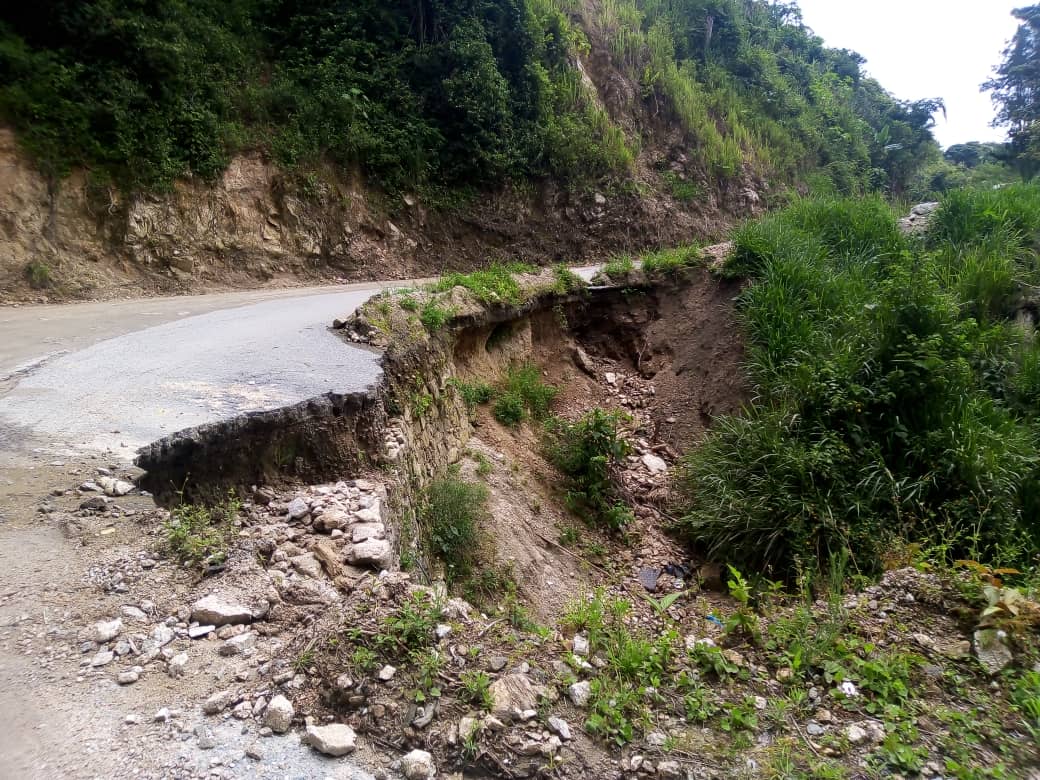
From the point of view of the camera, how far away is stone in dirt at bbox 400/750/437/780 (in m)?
2.11

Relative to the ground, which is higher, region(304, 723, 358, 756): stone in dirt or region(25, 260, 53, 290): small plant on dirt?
region(25, 260, 53, 290): small plant on dirt

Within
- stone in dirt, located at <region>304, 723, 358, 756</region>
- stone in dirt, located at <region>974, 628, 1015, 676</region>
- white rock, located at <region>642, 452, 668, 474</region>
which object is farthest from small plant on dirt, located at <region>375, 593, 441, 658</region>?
white rock, located at <region>642, 452, 668, 474</region>

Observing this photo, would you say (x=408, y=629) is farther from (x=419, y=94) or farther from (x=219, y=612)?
(x=419, y=94)

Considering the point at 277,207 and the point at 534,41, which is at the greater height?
the point at 534,41

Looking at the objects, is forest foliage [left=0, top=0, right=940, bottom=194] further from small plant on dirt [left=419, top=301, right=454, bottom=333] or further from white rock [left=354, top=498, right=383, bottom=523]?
white rock [left=354, top=498, right=383, bottom=523]

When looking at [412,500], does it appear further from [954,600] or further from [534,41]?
[534,41]

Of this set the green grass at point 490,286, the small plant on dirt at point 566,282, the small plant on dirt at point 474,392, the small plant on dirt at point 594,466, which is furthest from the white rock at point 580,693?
the small plant on dirt at point 566,282

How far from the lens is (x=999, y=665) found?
2.90 metres

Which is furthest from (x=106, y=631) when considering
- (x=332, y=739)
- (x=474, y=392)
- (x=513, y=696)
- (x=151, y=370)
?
(x=474, y=392)

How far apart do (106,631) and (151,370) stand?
295cm

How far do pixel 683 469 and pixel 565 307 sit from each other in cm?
334

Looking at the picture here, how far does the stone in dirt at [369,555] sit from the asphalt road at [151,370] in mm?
1303

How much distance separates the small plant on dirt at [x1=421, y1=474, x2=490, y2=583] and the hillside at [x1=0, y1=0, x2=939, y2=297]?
7610 mm

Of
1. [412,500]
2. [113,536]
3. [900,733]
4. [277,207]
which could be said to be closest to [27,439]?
[113,536]
